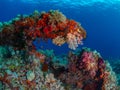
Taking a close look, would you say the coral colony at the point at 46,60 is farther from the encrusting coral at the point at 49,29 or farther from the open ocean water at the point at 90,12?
the open ocean water at the point at 90,12

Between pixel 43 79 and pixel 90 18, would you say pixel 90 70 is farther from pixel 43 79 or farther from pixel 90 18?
pixel 90 18

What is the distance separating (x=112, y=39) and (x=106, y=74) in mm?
74228

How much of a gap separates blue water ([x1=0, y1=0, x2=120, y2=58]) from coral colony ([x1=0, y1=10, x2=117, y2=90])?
2311 centimetres

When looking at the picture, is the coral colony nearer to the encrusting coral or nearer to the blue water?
the encrusting coral

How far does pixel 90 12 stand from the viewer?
5366cm

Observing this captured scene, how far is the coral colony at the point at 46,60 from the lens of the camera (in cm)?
620

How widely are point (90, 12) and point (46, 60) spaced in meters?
47.4

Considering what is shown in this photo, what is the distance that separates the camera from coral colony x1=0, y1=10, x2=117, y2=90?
6.20 m

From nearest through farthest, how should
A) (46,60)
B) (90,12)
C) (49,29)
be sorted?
1. (49,29)
2. (46,60)
3. (90,12)

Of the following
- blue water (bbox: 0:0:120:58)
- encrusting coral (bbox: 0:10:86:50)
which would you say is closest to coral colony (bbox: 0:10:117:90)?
encrusting coral (bbox: 0:10:86:50)

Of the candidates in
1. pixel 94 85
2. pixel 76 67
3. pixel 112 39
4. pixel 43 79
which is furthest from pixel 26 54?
pixel 112 39

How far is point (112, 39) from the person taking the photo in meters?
80.2

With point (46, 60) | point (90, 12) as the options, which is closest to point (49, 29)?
point (46, 60)

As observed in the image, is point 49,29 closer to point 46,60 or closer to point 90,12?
point 46,60
